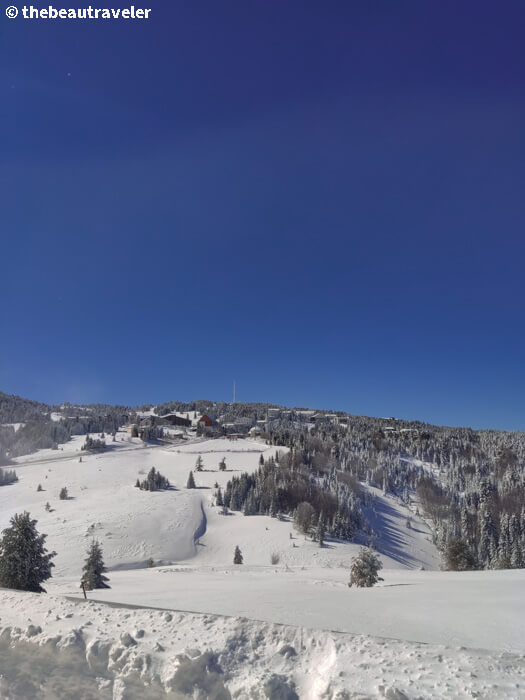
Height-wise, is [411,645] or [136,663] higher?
[411,645]

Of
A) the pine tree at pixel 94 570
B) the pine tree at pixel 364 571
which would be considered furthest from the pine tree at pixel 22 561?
the pine tree at pixel 364 571

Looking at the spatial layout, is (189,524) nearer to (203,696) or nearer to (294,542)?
(294,542)

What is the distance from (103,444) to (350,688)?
166 metres

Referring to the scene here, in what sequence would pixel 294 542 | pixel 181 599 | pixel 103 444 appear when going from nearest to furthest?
pixel 181 599 < pixel 294 542 < pixel 103 444

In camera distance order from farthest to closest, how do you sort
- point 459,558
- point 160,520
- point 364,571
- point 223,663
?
point 160,520
point 459,558
point 364,571
point 223,663

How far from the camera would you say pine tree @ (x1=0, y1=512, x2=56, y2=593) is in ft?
71.9

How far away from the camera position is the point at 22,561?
878 inches

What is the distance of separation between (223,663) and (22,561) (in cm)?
1921

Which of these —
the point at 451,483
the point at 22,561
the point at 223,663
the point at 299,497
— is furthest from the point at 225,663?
the point at 451,483

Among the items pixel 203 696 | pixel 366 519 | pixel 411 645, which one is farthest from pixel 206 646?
pixel 366 519

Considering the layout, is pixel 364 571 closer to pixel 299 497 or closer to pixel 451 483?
pixel 299 497

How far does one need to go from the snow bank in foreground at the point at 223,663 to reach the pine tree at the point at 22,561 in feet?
46.1

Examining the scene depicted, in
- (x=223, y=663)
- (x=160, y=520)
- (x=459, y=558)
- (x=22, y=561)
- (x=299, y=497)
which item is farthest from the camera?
(x=299, y=497)

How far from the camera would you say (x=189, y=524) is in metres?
84.4
